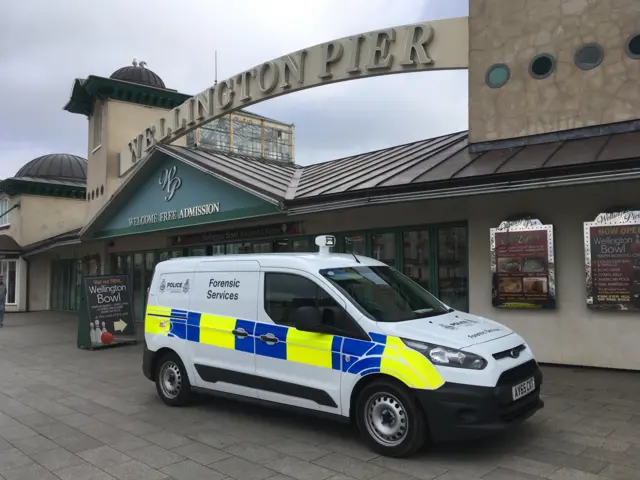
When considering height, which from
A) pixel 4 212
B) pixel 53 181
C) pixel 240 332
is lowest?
pixel 240 332

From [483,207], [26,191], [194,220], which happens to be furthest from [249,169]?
[26,191]

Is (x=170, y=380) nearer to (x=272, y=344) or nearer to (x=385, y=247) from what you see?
(x=272, y=344)

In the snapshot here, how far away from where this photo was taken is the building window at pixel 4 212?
28.0 metres

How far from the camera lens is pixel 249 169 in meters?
13.9

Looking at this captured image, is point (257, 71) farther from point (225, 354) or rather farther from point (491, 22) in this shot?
point (225, 354)

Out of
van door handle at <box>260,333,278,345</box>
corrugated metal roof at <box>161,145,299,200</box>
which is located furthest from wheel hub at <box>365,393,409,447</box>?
corrugated metal roof at <box>161,145,299,200</box>

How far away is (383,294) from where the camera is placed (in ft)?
18.9

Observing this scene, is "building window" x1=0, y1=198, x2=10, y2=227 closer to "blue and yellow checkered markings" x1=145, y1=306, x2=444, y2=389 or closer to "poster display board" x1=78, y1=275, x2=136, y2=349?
"poster display board" x1=78, y1=275, x2=136, y2=349

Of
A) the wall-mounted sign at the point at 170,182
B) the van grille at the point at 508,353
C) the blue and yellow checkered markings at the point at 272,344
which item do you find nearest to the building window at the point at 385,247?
the blue and yellow checkered markings at the point at 272,344

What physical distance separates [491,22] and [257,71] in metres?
6.16

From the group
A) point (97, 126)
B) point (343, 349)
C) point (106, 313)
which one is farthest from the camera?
point (97, 126)

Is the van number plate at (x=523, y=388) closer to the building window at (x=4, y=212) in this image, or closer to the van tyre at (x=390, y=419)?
the van tyre at (x=390, y=419)

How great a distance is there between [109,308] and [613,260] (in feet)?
34.4

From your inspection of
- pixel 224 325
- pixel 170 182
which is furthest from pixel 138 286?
pixel 224 325
